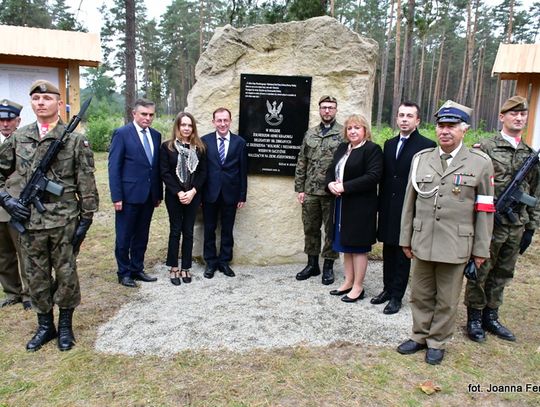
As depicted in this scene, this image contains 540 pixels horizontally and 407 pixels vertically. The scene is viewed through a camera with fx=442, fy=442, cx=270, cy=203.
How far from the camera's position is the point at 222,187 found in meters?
4.64

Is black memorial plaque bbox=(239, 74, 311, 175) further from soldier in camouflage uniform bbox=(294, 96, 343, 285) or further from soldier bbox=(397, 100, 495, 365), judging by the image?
soldier bbox=(397, 100, 495, 365)

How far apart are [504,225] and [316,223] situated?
181 centimetres

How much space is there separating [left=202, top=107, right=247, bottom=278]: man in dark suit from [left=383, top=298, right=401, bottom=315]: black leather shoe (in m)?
1.72

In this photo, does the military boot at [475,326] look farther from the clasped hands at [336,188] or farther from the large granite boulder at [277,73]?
the large granite boulder at [277,73]

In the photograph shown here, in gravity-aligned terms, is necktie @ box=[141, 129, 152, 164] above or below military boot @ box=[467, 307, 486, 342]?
above

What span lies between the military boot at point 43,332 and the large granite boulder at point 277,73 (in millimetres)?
2012

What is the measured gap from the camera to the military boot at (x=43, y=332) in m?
3.26

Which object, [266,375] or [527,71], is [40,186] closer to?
[266,375]

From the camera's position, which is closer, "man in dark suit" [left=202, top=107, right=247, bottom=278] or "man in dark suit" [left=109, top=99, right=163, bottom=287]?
"man in dark suit" [left=109, top=99, right=163, bottom=287]

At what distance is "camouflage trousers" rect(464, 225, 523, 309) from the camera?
338 centimetres

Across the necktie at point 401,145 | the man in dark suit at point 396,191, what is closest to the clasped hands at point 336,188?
the man in dark suit at point 396,191

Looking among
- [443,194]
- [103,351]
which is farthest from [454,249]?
[103,351]

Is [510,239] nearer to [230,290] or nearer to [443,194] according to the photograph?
[443,194]

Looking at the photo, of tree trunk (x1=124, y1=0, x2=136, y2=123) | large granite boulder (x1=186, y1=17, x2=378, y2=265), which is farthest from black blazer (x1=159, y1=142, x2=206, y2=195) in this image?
tree trunk (x1=124, y1=0, x2=136, y2=123)
